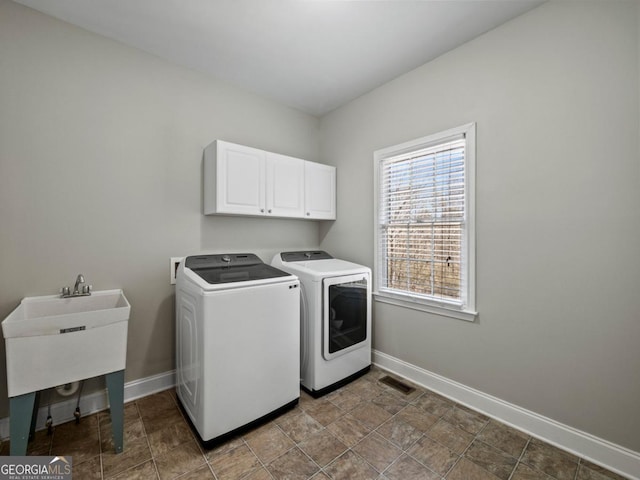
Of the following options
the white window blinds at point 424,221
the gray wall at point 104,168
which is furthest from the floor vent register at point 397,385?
the gray wall at point 104,168

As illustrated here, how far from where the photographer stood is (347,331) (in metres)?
2.32

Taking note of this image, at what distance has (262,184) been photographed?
244 cm

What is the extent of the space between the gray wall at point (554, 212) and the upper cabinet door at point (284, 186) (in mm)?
1192

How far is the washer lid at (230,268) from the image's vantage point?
5.96 ft

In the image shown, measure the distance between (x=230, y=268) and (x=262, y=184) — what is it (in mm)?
780

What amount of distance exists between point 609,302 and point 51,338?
2881 mm

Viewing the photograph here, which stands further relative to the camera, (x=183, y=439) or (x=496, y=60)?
(x=496, y=60)

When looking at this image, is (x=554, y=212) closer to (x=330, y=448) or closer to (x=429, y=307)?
(x=429, y=307)

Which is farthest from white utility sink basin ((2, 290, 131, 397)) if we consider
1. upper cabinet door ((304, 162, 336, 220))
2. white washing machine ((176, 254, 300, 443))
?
upper cabinet door ((304, 162, 336, 220))

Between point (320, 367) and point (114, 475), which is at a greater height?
point (320, 367)

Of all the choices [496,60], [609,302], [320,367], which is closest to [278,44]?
[496,60]

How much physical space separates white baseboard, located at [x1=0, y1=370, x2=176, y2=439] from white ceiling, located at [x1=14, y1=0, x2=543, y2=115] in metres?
2.51

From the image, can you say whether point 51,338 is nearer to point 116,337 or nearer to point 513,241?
point 116,337

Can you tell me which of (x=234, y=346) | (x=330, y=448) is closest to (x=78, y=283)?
(x=234, y=346)
